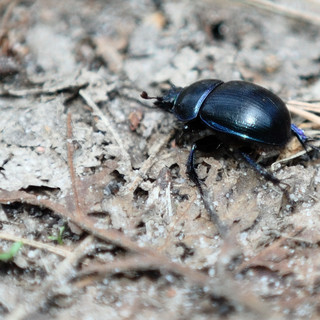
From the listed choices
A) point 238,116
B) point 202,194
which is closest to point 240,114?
point 238,116

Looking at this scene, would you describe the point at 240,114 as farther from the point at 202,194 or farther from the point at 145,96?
the point at 145,96

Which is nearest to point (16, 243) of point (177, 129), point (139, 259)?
point (139, 259)

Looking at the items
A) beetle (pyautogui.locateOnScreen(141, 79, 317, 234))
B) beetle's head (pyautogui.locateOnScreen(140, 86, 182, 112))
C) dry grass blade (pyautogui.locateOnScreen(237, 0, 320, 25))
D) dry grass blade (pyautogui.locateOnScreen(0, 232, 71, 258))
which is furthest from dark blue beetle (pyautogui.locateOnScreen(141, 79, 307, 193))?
dry grass blade (pyautogui.locateOnScreen(237, 0, 320, 25))

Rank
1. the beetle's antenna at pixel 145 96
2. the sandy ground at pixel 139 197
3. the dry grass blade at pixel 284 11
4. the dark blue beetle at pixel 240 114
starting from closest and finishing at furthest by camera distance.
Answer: the sandy ground at pixel 139 197 → the dark blue beetle at pixel 240 114 → the beetle's antenna at pixel 145 96 → the dry grass blade at pixel 284 11

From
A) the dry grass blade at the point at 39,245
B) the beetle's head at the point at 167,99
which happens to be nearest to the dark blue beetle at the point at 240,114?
the beetle's head at the point at 167,99

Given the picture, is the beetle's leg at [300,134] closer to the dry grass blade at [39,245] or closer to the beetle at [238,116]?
the beetle at [238,116]

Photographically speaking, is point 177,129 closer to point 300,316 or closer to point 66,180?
point 66,180

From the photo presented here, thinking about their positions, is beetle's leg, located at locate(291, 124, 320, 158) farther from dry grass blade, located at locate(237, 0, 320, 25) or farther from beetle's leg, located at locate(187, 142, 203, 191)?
dry grass blade, located at locate(237, 0, 320, 25)

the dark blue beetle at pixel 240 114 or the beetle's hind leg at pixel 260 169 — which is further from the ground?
the dark blue beetle at pixel 240 114
